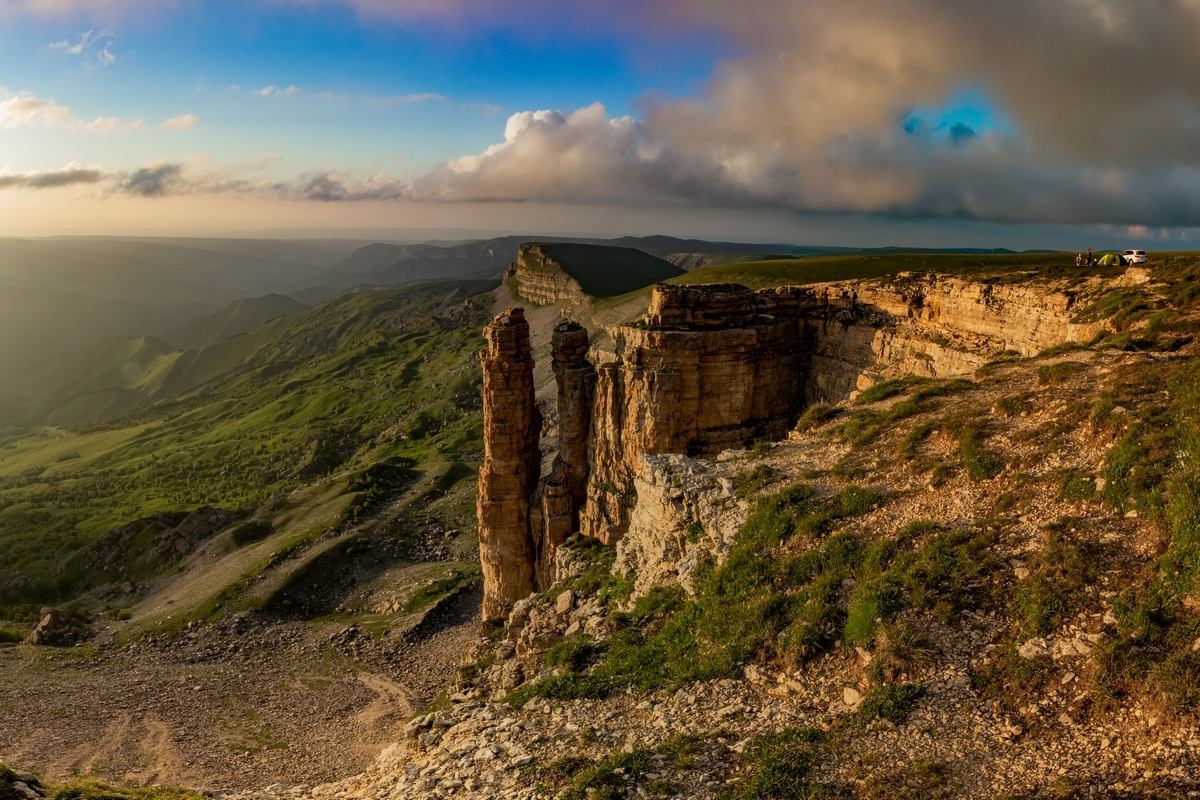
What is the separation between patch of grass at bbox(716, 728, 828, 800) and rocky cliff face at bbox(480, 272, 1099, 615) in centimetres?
1827

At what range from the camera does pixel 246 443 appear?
125125 millimetres

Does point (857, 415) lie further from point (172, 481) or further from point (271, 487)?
point (172, 481)

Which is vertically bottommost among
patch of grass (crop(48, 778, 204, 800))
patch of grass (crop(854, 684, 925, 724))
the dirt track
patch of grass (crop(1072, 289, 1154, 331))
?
the dirt track

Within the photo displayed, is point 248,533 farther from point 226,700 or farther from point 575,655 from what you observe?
point 575,655

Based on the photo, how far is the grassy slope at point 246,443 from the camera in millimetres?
Answer: 93625

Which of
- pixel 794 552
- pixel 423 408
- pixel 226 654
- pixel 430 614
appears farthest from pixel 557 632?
pixel 423 408

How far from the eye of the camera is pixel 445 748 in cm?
1614

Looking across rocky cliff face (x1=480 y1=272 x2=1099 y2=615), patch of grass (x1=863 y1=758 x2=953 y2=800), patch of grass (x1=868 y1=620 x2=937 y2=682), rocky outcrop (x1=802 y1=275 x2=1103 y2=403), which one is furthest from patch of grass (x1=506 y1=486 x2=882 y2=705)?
rocky cliff face (x1=480 y1=272 x2=1099 y2=615)

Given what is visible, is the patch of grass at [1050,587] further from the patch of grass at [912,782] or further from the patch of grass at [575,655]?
the patch of grass at [575,655]

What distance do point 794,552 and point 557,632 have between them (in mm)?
9959

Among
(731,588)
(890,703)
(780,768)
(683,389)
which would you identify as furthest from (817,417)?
(780,768)

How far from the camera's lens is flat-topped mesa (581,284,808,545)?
106ft

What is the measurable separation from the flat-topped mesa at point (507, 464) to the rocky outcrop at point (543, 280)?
375ft

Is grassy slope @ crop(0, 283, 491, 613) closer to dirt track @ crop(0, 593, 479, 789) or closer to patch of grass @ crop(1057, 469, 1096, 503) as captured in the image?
dirt track @ crop(0, 593, 479, 789)
